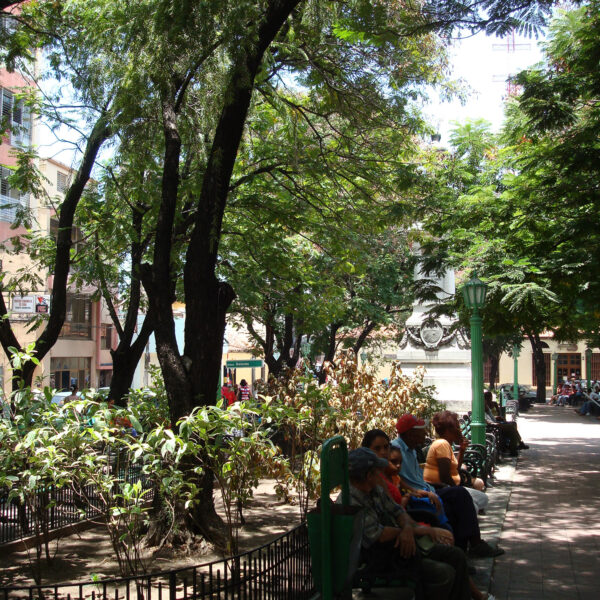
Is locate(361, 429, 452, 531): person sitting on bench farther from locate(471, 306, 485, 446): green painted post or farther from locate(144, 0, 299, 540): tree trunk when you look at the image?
locate(471, 306, 485, 446): green painted post

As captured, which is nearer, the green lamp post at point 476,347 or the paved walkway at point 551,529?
the paved walkway at point 551,529

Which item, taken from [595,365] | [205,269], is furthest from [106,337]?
[595,365]

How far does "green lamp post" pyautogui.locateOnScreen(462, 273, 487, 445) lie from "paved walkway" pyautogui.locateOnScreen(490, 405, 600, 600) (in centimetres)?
102

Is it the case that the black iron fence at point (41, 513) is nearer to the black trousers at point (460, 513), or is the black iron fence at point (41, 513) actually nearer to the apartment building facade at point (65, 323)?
the black trousers at point (460, 513)

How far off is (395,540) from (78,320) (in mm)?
40415

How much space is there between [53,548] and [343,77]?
816 cm

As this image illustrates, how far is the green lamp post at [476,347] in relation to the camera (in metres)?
11.7

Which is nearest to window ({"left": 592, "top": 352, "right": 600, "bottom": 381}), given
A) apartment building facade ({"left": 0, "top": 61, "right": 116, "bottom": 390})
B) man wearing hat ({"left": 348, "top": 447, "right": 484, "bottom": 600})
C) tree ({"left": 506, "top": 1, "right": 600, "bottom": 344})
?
apartment building facade ({"left": 0, "top": 61, "right": 116, "bottom": 390})

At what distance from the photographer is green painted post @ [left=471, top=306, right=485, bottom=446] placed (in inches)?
→ 462

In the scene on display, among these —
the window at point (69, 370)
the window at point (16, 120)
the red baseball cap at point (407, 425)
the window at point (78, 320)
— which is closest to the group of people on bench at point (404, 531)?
the red baseball cap at point (407, 425)

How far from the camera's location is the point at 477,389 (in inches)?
474

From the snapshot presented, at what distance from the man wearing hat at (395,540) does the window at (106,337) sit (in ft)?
140

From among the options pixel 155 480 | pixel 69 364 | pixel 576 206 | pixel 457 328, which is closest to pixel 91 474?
pixel 155 480

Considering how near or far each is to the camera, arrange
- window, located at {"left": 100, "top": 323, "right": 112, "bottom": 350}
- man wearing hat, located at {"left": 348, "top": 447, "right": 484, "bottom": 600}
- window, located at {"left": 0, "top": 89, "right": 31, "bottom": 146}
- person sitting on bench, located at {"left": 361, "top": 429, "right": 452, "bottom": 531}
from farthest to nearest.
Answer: window, located at {"left": 100, "top": 323, "right": 112, "bottom": 350}
window, located at {"left": 0, "top": 89, "right": 31, "bottom": 146}
person sitting on bench, located at {"left": 361, "top": 429, "right": 452, "bottom": 531}
man wearing hat, located at {"left": 348, "top": 447, "right": 484, "bottom": 600}
